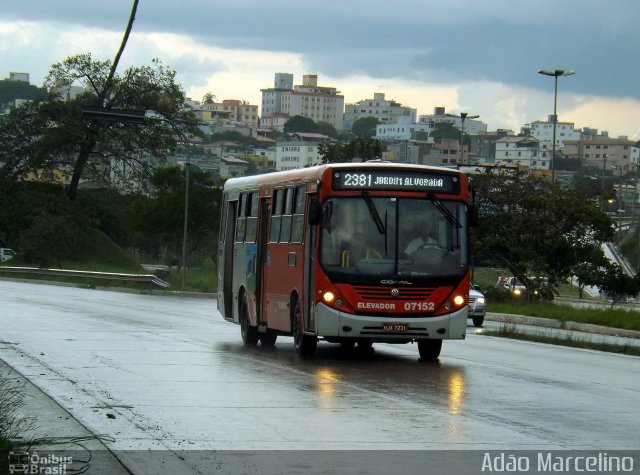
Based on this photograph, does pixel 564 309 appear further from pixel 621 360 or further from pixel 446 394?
pixel 446 394

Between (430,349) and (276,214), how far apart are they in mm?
3830

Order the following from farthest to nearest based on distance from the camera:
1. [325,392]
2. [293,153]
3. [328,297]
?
[293,153] → [328,297] → [325,392]

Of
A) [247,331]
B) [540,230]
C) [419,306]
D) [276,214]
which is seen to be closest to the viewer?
[419,306]

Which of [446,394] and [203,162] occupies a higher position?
[203,162]

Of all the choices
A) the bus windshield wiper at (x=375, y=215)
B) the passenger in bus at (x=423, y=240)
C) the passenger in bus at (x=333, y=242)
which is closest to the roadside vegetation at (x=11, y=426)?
the passenger in bus at (x=333, y=242)

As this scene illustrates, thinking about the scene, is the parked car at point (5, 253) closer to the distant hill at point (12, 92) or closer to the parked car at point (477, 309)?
the parked car at point (477, 309)

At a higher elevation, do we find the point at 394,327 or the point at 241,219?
the point at 241,219

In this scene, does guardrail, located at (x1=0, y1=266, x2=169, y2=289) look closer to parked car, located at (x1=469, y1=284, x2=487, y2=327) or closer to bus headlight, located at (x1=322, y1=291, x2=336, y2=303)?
parked car, located at (x1=469, y1=284, x2=487, y2=327)

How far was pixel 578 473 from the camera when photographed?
9.41 m

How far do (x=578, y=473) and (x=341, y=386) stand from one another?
626 centimetres

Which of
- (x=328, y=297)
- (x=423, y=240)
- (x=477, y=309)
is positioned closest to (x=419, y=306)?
(x=423, y=240)

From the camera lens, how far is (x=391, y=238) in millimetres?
19438

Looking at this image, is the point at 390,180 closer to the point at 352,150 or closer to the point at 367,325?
the point at 367,325

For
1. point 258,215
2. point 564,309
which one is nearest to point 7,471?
point 258,215
